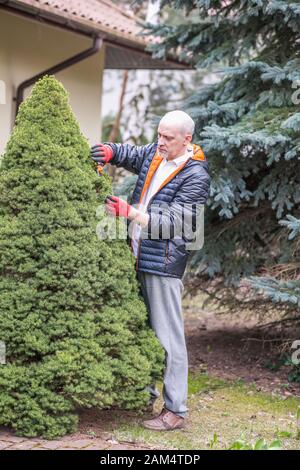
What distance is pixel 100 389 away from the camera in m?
4.88

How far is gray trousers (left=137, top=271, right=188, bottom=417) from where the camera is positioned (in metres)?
5.21

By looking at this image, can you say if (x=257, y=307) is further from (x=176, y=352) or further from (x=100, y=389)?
(x=100, y=389)

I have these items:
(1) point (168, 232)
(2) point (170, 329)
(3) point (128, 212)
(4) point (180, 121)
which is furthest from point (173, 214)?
(2) point (170, 329)

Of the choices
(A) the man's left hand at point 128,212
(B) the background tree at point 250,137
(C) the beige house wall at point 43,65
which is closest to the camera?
(A) the man's left hand at point 128,212

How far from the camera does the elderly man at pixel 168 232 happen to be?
508cm

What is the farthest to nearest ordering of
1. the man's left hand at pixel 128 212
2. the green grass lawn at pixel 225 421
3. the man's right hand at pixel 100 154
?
the man's right hand at pixel 100 154, the green grass lawn at pixel 225 421, the man's left hand at pixel 128 212

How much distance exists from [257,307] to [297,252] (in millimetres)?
702

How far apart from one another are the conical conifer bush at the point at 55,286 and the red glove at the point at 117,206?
0.32ft

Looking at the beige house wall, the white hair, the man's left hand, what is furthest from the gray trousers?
the beige house wall

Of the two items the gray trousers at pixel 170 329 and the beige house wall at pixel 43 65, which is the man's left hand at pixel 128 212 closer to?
the gray trousers at pixel 170 329

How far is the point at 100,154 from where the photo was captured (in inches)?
203

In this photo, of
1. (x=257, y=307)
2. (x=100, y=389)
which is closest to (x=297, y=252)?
(x=257, y=307)

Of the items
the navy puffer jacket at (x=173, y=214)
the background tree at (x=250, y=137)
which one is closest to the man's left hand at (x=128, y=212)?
the navy puffer jacket at (x=173, y=214)

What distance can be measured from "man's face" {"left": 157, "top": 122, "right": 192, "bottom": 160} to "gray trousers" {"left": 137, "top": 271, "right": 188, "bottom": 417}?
86 centimetres
